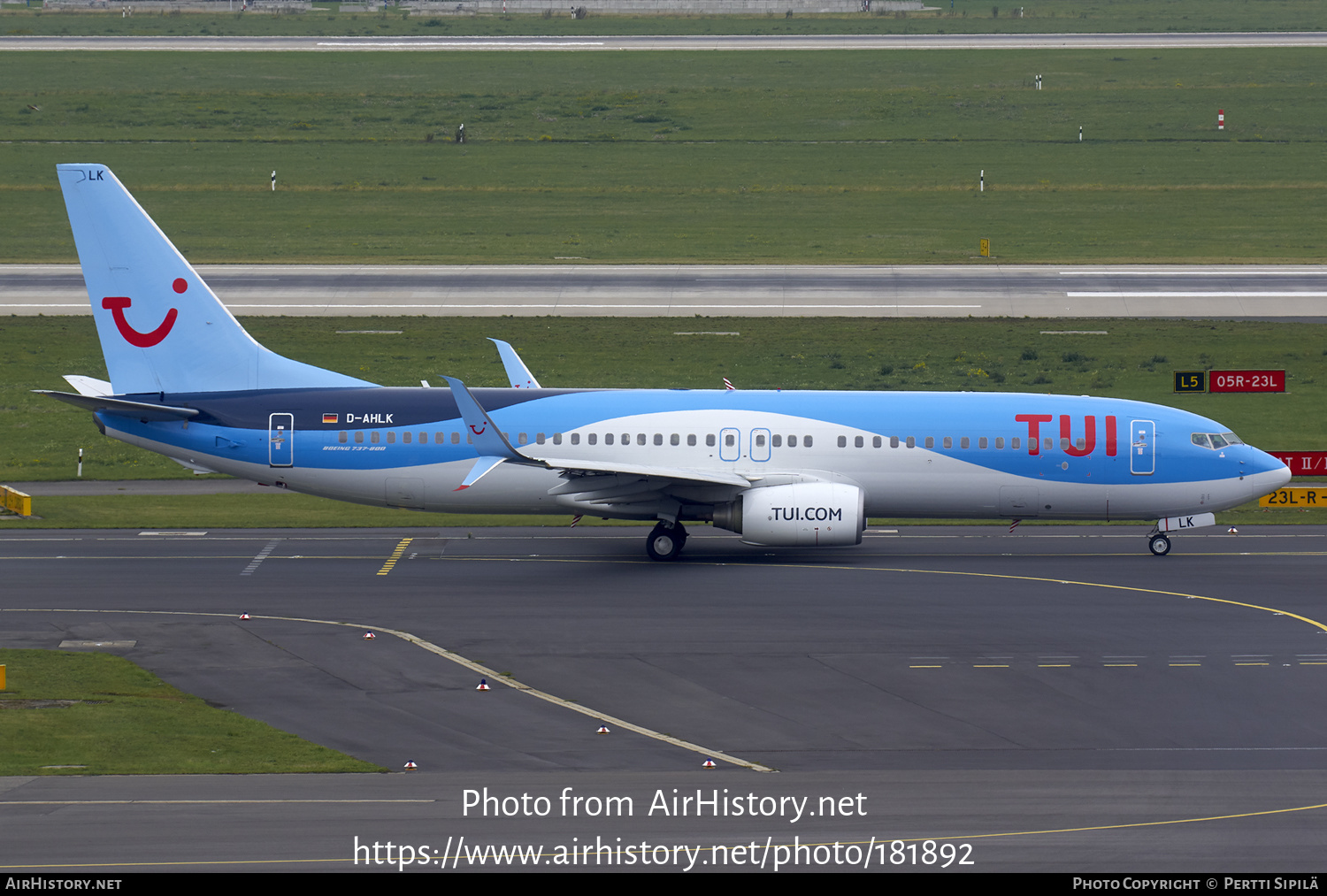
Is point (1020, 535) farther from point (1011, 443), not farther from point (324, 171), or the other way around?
point (324, 171)

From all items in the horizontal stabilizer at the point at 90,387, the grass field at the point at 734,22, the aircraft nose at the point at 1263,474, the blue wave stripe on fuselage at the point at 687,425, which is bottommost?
the aircraft nose at the point at 1263,474

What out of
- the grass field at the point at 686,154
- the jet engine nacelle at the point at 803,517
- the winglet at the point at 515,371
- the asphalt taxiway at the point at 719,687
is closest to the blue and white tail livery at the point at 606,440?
the jet engine nacelle at the point at 803,517

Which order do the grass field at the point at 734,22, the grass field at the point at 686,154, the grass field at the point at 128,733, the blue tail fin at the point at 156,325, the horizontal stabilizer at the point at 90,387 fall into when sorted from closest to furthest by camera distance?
the grass field at the point at 128,733
the blue tail fin at the point at 156,325
the horizontal stabilizer at the point at 90,387
the grass field at the point at 686,154
the grass field at the point at 734,22

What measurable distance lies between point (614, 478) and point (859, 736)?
48.4 feet

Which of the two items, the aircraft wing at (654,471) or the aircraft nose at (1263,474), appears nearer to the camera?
the aircraft wing at (654,471)

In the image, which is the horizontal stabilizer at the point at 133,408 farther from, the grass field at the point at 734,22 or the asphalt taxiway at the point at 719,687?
the grass field at the point at 734,22

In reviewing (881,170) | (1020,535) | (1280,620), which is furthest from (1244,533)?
(881,170)

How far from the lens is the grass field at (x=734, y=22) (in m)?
143

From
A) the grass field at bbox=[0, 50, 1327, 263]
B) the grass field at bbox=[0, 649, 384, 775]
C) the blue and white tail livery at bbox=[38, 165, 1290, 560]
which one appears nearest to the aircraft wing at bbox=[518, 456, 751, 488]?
the blue and white tail livery at bbox=[38, 165, 1290, 560]

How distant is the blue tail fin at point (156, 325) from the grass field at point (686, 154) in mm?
39270

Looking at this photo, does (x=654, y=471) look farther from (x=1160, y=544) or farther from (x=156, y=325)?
(x=156, y=325)

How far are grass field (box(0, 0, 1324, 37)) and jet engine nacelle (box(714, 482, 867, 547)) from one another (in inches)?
4370

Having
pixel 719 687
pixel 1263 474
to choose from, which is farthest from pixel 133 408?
pixel 1263 474

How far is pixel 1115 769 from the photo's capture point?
25172 mm
